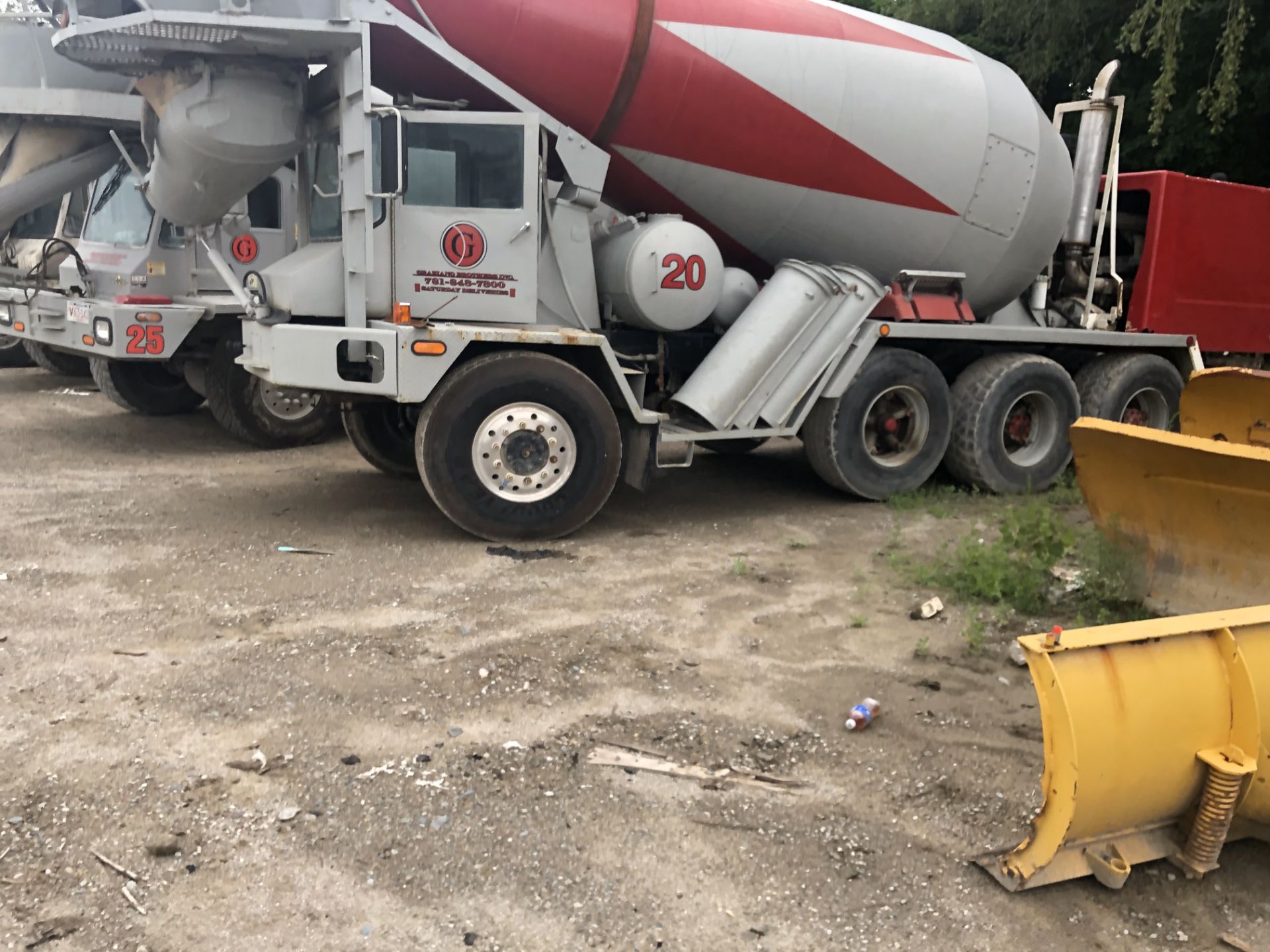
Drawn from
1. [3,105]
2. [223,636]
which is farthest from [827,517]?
[3,105]

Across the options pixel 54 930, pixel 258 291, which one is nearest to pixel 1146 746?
pixel 54 930

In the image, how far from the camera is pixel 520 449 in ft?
21.5

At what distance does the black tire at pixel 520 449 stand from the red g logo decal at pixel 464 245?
0.59m

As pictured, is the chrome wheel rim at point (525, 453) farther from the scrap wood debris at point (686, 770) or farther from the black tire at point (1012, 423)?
the black tire at point (1012, 423)

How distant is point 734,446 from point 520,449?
3240 millimetres

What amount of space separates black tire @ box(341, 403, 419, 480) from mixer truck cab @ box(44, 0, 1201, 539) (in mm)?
21

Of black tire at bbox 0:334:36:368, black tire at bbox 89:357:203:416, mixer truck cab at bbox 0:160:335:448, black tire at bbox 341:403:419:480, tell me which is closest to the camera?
black tire at bbox 341:403:419:480

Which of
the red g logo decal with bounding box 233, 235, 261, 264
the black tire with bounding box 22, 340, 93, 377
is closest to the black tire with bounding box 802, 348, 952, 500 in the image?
the red g logo decal with bounding box 233, 235, 261, 264

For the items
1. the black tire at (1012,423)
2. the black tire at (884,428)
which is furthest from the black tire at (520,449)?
the black tire at (1012,423)

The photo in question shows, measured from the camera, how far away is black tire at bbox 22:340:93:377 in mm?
12953

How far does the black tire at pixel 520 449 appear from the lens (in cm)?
638

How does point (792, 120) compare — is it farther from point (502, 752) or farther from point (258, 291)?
point (502, 752)

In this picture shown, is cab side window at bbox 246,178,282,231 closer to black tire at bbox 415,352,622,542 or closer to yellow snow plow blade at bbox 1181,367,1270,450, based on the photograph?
black tire at bbox 415,352,622,542

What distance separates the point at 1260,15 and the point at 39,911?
12918mm
